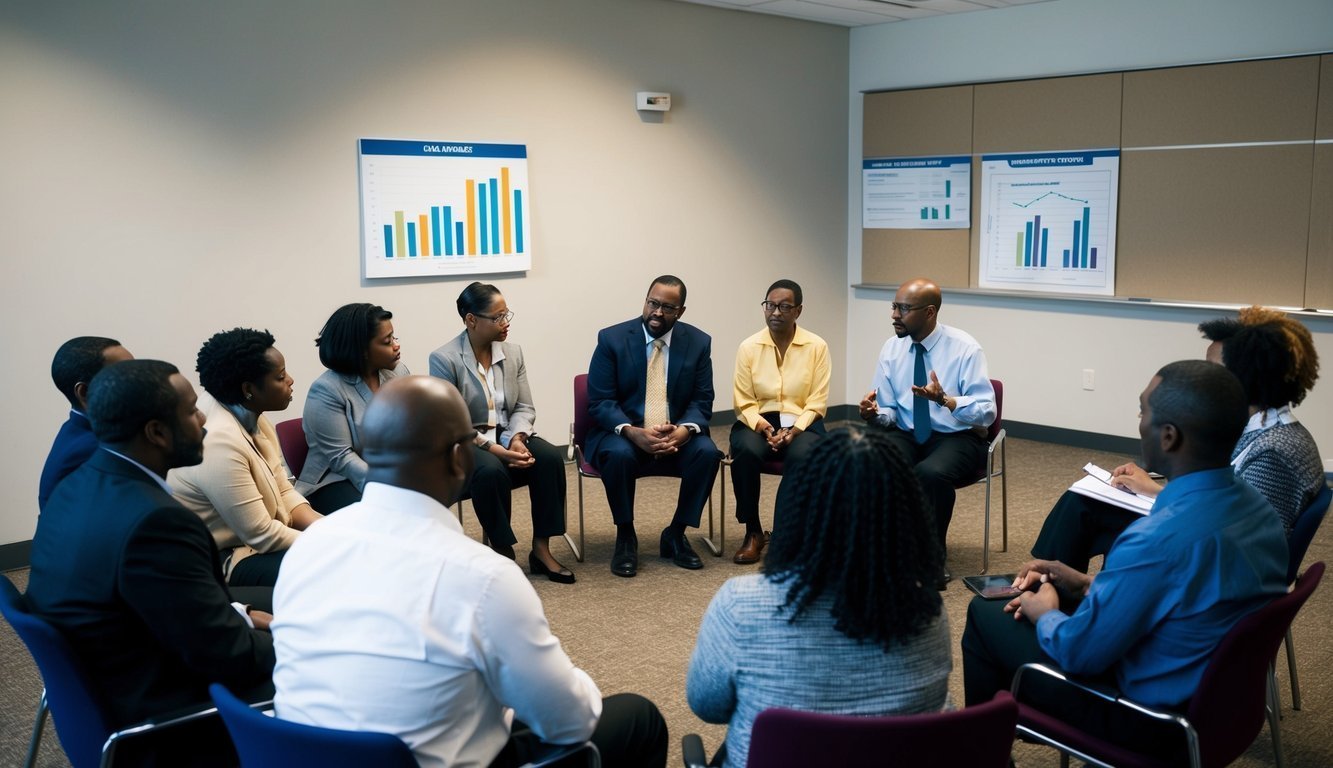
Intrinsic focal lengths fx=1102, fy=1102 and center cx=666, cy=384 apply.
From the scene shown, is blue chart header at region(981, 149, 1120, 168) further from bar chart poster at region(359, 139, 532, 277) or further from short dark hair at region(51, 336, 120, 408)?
short dark hair at region(51, 336, 120, 408)

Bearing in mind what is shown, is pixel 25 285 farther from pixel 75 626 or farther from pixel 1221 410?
pixel 1221 410

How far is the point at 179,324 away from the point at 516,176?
6.85ft

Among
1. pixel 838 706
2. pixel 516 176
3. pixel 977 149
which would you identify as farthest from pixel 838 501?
pixel 977 149

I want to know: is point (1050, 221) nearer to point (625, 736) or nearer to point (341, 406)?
point (341, 406)

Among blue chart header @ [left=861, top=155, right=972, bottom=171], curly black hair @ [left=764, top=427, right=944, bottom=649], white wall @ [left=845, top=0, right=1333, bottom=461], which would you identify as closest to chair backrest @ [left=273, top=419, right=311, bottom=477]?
curly black hair @ [left=764, top=427, right=944, bottom=649]

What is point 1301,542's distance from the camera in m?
2.75

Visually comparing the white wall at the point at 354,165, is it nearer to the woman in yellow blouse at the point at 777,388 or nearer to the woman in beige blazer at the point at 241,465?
the woman in yellow blouse at the point at 777,388

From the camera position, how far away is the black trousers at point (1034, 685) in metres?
2.26

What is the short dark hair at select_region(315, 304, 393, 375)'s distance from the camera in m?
4.11

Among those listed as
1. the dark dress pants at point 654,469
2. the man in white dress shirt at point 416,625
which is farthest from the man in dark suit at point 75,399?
the dark dress pants at point 654,469

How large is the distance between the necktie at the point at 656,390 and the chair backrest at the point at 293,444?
152 cm

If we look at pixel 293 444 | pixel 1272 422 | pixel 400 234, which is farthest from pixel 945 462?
pixel 400 234

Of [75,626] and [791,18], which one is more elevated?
[791,18]

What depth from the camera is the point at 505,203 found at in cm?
645
